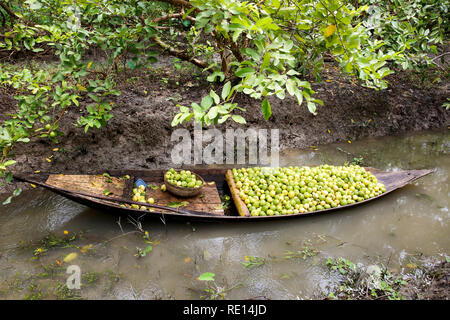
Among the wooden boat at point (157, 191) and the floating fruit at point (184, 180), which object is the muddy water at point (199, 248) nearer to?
the wooden boat at point (157, 191)

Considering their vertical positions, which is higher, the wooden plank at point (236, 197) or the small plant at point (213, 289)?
the wooden plank at point (236, 197)

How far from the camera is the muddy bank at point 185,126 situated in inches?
196

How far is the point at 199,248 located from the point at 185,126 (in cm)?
272

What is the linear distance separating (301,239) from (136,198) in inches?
90.0

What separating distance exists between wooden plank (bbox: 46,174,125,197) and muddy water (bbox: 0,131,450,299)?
0.40 meters

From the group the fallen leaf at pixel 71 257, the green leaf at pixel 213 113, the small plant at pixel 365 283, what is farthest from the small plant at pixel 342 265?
the fallen leaf at pixel 71 257

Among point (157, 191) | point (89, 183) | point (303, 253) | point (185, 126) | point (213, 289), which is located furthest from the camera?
point (185, 126)

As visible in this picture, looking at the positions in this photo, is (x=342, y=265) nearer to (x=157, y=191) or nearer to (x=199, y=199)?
(x=199, y=199)

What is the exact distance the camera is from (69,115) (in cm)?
505

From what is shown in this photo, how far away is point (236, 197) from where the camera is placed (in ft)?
13.6

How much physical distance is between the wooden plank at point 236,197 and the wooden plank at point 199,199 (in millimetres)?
225

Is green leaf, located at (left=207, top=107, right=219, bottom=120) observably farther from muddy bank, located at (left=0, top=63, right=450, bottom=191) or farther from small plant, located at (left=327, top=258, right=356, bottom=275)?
muddy bank, located at (left=0, top=63, right=450, bottom=191)

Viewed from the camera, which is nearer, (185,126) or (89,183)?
(89,183)

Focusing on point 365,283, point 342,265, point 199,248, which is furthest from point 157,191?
point 365,283
